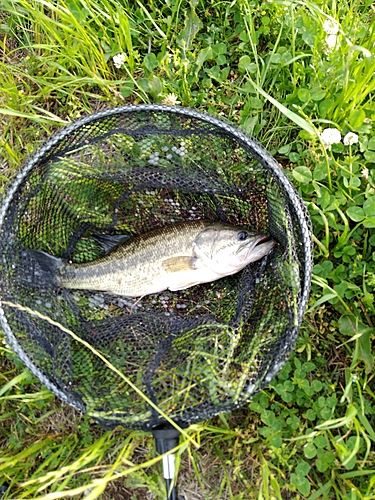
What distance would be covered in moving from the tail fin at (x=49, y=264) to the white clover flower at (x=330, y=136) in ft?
6.06

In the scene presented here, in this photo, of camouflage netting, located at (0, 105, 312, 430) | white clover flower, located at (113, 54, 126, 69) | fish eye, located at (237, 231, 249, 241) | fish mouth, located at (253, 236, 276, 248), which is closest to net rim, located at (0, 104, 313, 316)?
camouflage netting, located at (0, 105, 312, 430)

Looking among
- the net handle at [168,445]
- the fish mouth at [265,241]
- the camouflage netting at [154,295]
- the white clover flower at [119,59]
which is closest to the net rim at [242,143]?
the camouflage netting at [154,295]

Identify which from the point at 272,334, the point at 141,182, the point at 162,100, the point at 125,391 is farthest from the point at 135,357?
the point at 162,100

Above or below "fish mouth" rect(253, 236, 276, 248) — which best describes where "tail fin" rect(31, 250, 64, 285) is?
above

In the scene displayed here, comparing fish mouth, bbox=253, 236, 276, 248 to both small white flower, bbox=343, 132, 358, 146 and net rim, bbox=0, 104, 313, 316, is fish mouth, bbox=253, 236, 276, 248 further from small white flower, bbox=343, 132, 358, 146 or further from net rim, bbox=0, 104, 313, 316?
small white flower, bbox=343, 132, 358, 146

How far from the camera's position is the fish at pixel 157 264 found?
2799 mm

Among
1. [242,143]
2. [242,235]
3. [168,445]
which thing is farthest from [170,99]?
[168,445]

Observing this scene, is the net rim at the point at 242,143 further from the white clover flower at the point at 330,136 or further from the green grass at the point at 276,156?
the white clover flower at the point at 330,136

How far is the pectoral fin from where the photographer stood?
2.84 meters

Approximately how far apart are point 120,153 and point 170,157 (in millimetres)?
315

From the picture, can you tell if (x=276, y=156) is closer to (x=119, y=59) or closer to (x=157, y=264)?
(x=157, y=264)

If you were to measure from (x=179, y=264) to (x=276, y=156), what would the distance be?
1040 mm

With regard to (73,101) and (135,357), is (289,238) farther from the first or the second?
(73,101)

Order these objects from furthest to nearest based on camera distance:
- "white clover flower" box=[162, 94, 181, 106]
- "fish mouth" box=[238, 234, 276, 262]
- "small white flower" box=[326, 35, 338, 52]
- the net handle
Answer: "white clover flower" box=[162, 94, 181, 106], "small white flower" box=[326, 35, 338, 52], "fish mouth" box=[238, 234, 276, 262], the net handle
